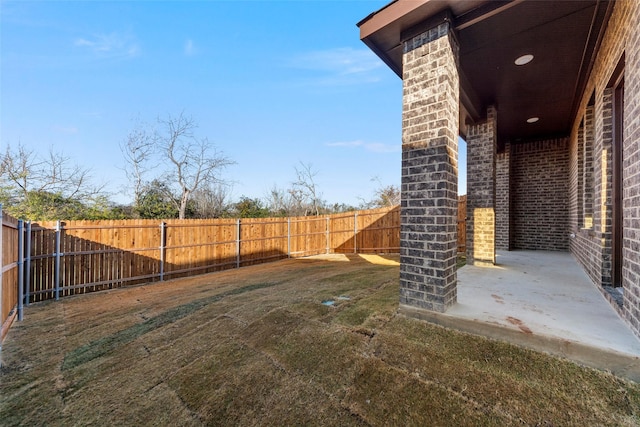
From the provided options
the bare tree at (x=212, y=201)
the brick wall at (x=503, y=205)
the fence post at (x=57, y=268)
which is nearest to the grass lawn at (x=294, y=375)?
the fence post at (x=57, y=268)

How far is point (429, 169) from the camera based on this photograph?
9.35 feet

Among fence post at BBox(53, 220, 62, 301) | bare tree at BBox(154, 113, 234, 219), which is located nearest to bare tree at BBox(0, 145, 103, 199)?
bare tree at BBox(154, 113, 234, 219)

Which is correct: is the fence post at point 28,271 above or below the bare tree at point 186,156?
below

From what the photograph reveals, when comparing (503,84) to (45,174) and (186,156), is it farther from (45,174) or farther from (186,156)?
(45,174)

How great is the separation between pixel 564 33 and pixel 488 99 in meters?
1.98

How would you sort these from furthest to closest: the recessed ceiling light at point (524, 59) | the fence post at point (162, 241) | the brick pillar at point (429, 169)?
the fence post at point (162, 241)
the recessed ceiling light at point (524, 59)
the brick pillar at point (429, 169)

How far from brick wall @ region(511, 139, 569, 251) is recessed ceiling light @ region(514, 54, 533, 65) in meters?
5.19

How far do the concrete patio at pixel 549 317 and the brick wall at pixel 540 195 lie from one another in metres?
A: 4.18

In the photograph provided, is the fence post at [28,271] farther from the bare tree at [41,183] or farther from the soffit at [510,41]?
the soffit at [510,41]

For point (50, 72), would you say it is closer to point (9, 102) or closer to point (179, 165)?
point (9, 102)

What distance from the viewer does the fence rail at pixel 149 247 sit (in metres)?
4.40

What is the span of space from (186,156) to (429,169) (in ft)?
47.9

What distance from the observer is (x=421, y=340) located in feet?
7.80

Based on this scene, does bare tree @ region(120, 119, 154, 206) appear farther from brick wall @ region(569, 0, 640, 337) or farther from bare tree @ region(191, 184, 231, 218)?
brick wall @ region(569, 0, 640, 337)
